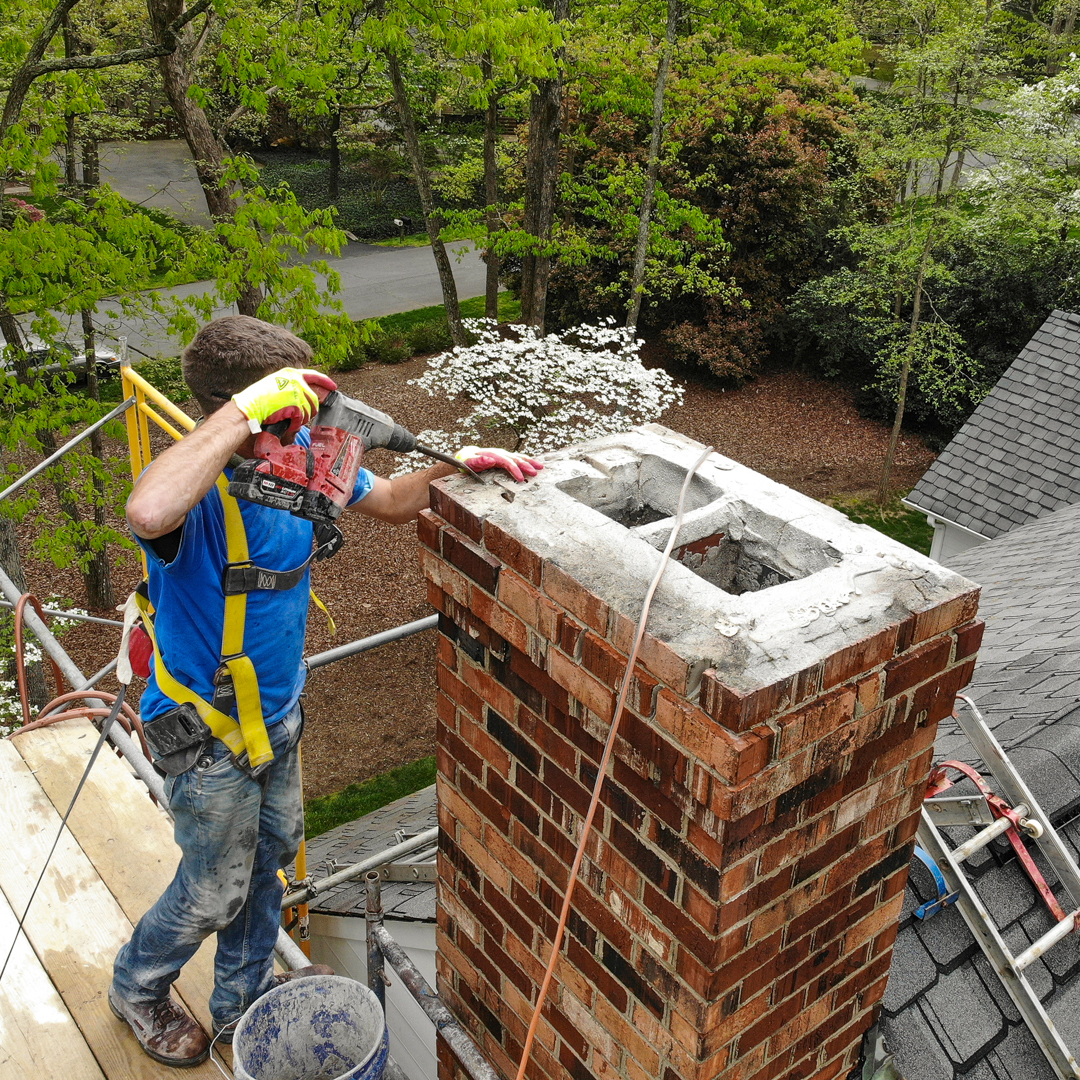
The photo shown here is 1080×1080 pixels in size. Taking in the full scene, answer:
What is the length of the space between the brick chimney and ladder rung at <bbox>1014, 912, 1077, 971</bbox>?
27.6 inches

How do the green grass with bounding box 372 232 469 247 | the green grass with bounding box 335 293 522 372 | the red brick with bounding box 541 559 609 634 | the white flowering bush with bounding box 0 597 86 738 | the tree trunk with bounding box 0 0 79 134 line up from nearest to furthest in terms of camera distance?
the red brick with bounding box 541 559 609 634 < the tree trunk with bounding box 0 0 79 134 < the white flowering bush with bounding box 0 597 86 738 < the green grass with bounding box 335 293 522 372 < the green grass with bounding box 372 232 469 247

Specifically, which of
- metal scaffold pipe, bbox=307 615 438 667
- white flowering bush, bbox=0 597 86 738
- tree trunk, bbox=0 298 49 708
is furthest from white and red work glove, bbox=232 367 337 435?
tree trunk, bbox=0 298 49 708

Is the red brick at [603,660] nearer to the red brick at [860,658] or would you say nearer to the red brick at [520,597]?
the red brick at [520,597]

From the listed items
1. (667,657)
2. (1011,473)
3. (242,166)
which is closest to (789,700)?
(667,657)

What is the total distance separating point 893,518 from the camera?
1627 cm

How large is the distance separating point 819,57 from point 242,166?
10.8 meters

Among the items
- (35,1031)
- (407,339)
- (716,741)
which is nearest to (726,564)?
(716,741)

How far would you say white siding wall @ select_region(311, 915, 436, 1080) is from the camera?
4754 millimetres

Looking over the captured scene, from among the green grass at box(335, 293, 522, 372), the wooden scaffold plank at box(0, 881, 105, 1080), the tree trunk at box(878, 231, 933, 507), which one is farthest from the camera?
the green grass at box(335, 293, 522, 372)

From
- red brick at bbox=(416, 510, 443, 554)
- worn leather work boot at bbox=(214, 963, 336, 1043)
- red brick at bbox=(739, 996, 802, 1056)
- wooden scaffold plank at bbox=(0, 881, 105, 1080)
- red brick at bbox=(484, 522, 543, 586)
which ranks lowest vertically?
wooden scaffold plank at bbox=(0, 881, 105, 1080)

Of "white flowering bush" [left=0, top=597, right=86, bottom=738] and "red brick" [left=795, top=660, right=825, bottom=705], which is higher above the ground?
"red brick" [left=795, top=660, right=825, bottom=705]

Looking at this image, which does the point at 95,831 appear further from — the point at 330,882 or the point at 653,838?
the point at 653,838

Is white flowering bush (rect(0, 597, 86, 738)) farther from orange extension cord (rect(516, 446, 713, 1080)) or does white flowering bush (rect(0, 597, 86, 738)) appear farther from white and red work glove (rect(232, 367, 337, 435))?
orange extension cord (rect(516, 446, 713, 1080))

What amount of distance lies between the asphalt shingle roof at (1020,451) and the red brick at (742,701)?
10462mm
